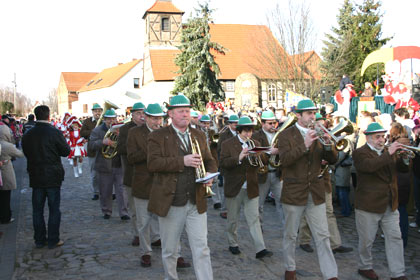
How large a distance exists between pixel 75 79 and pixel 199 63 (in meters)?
67.6

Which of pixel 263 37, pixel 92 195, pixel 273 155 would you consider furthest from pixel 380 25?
pixel 273 155

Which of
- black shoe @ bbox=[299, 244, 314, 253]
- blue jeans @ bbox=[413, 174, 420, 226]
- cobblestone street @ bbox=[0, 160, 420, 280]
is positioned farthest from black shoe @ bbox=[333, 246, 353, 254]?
blue jeans @ bbox=[413, 174, 420, 226]

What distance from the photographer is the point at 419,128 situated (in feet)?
23.8

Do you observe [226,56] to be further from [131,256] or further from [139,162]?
[131,256]

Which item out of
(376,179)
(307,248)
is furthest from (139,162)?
(376,179)

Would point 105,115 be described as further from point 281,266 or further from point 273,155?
point 281,266

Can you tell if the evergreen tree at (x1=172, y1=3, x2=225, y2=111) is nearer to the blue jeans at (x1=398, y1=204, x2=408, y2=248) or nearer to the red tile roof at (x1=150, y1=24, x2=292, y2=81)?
the red tile roof at (x1=150, y1=24, x2=292, y2=81)

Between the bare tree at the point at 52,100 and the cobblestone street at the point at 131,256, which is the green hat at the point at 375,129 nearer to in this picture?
the cobblestone street at the point at 131,256

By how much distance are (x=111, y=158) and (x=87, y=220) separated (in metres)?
1.50

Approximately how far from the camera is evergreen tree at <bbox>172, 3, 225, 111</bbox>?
39.6m

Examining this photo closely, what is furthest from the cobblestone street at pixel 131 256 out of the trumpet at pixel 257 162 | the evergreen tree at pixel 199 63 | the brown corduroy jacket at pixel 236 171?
the evergreen tree at pixel 199 63

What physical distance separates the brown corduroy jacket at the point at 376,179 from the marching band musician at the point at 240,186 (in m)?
1.52

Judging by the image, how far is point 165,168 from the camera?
15.2 feet

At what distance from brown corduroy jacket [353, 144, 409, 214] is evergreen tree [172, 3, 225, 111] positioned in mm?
35133
